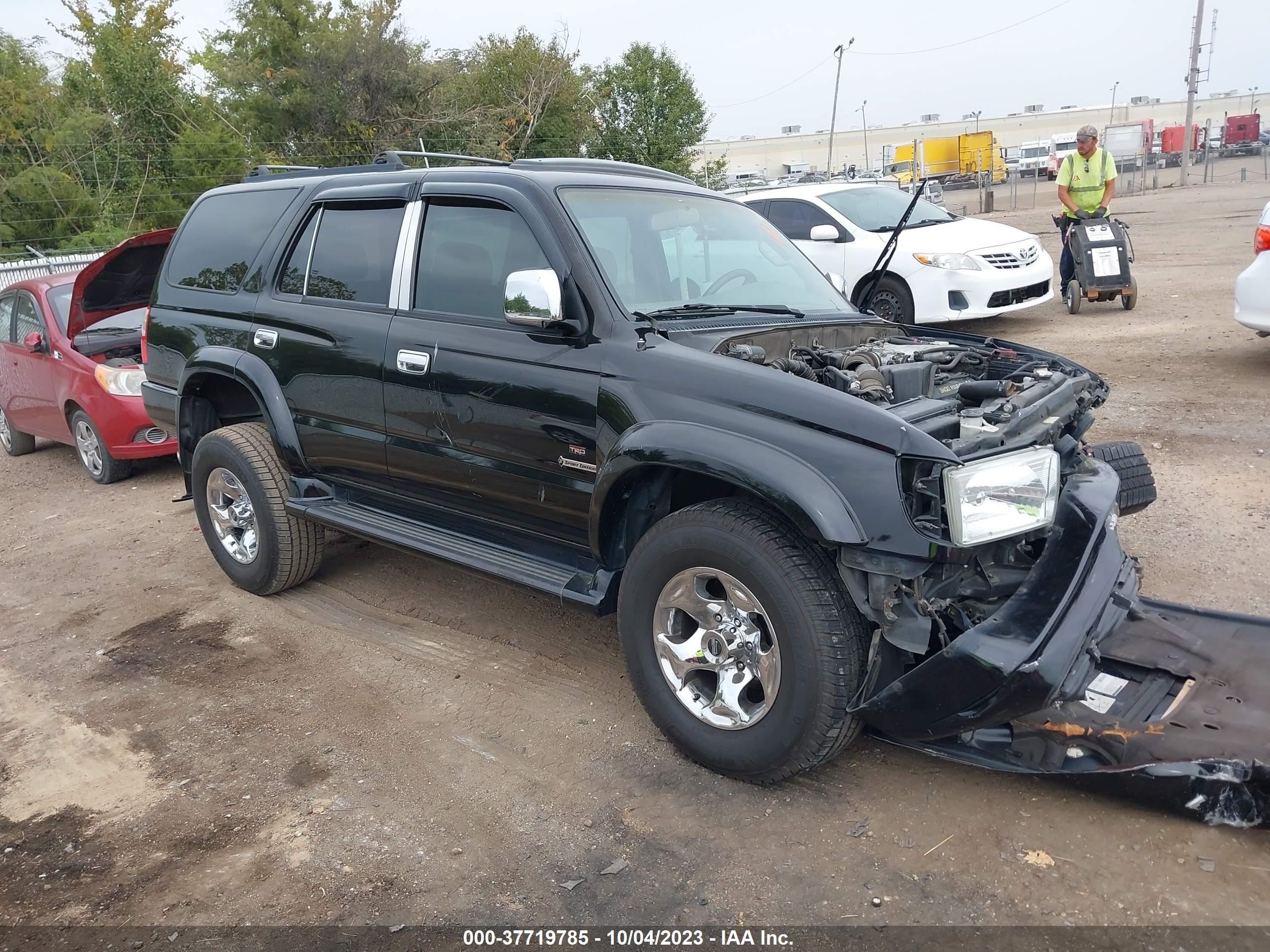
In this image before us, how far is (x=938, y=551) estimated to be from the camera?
2762 mm

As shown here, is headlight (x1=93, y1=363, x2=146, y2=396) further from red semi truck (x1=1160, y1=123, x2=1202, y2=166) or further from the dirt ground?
red semi truck (x1=1160, y1=123, x2=1202, y2=166)

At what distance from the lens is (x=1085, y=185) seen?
10758 millimetres

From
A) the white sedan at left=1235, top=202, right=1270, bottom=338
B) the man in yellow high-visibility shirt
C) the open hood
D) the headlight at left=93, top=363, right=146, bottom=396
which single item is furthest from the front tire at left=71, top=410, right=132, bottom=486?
the man in yellow high-visibility shirt

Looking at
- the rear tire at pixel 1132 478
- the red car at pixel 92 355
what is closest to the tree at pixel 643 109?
the red car at pixel 92 355

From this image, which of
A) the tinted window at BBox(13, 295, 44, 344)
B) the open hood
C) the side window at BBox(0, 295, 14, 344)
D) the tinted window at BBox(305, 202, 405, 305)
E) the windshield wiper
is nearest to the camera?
the windshield wiper

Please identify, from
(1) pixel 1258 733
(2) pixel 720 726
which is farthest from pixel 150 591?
(1) pixel 1258 733

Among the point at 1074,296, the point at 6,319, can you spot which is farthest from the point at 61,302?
the point at 1074,296

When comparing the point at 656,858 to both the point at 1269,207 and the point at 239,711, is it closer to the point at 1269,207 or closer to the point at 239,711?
the point at 239,711

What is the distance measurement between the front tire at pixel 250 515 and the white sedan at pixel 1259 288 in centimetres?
676

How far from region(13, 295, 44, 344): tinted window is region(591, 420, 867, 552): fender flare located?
7020 mm

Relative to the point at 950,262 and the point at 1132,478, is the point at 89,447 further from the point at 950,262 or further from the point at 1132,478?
the point at 950,262

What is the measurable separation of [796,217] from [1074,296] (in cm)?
326

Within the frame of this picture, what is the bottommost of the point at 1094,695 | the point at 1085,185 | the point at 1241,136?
the point at 1094,695

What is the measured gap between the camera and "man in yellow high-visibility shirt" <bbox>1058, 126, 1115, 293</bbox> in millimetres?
10695
